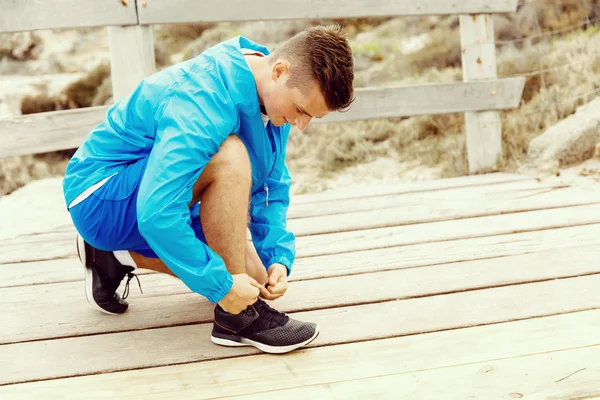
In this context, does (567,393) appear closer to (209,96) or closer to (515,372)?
(515,372)

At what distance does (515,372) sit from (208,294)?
2.52 ft

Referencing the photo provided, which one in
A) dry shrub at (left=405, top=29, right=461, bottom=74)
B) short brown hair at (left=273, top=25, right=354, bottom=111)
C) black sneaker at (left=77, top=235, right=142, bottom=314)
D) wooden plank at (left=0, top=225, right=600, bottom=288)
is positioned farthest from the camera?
dry shrub at (left=405, top=29, right=461, bottom=74)

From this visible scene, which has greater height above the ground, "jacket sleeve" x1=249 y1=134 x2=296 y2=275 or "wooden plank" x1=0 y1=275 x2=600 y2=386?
"jacket sleeve" x1=249 y1=134 x2=296 y2=275

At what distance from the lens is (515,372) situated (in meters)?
1.62

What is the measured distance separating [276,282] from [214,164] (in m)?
0.42

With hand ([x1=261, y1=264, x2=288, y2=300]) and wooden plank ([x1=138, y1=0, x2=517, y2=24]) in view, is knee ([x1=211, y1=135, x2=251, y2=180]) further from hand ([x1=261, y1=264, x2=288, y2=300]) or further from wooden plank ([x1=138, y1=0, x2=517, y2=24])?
wooden plank ([x1=138, y1=0, x2=517, y2=24])

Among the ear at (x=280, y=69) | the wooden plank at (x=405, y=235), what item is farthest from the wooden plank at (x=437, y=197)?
the ear at (x=280, y=69)

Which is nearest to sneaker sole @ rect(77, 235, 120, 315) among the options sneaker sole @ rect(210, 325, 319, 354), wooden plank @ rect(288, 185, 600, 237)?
sneaker sole @ rect(210, 325, 319, 354)

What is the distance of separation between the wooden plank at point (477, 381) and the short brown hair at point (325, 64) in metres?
0.69

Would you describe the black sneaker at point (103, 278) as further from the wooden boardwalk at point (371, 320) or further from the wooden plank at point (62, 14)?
the wooden plank at point (62, 14)

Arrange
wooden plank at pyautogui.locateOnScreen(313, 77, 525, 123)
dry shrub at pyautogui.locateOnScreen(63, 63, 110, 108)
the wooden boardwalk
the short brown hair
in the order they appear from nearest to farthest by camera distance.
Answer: the wooden boardwalk, the short brown hair, wooden plank at pyautogui.locateOnScreen(313, 77, 525, 123), dry shrub at pyautogui.locateOnScreen(63, 63, 110, 108)

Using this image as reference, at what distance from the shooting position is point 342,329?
195 centimetres

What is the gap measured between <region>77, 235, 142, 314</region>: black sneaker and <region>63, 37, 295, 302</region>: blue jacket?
0.75 feet

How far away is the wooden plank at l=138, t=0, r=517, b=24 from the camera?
10.9 ft
